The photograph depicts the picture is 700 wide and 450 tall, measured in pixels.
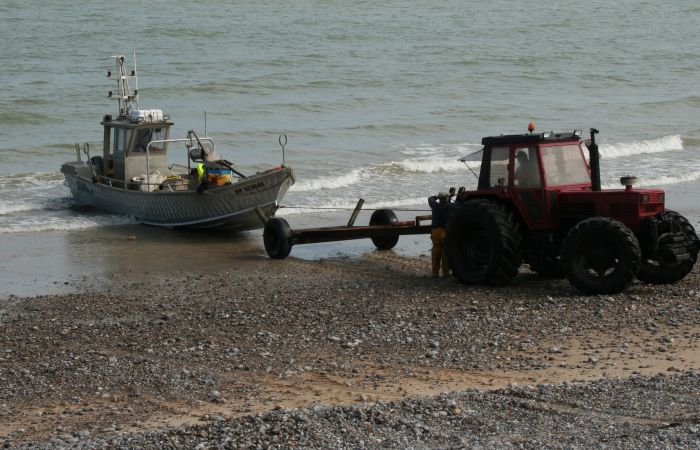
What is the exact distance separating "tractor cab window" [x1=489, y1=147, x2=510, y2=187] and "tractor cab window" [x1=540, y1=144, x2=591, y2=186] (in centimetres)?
47

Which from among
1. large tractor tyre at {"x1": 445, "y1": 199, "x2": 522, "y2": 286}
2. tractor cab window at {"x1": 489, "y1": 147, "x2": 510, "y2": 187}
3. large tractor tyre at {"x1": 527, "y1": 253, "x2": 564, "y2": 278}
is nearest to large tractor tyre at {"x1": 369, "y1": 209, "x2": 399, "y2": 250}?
large tractor tyre at {"x1": 445, "y1": 199, "x2": 522, "y2": 286}

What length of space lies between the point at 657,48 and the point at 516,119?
23059 mm

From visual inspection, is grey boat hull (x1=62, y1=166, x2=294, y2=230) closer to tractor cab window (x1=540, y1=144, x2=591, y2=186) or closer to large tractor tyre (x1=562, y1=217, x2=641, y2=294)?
tractor cab window (x1=540, y1=144, x2=591, y2=186)

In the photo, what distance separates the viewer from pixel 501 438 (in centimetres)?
750

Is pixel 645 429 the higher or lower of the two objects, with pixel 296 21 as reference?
lower

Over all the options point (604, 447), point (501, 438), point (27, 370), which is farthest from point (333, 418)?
point (27, 370)

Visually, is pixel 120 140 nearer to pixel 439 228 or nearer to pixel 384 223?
pixel 384 223

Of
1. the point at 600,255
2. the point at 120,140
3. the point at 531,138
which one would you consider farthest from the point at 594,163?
the point at 120,140

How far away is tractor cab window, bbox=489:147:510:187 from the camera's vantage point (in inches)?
511

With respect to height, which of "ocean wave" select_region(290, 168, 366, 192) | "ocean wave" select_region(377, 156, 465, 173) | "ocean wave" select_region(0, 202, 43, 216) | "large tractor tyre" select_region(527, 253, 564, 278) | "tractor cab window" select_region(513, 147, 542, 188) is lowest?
"ocean wave" select_region(0, 202, 43, 216)

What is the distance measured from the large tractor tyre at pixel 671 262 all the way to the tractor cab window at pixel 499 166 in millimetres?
1838

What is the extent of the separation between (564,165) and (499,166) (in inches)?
29.5

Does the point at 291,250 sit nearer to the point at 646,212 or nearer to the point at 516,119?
the point at 646,212

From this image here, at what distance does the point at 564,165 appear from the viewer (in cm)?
1287
